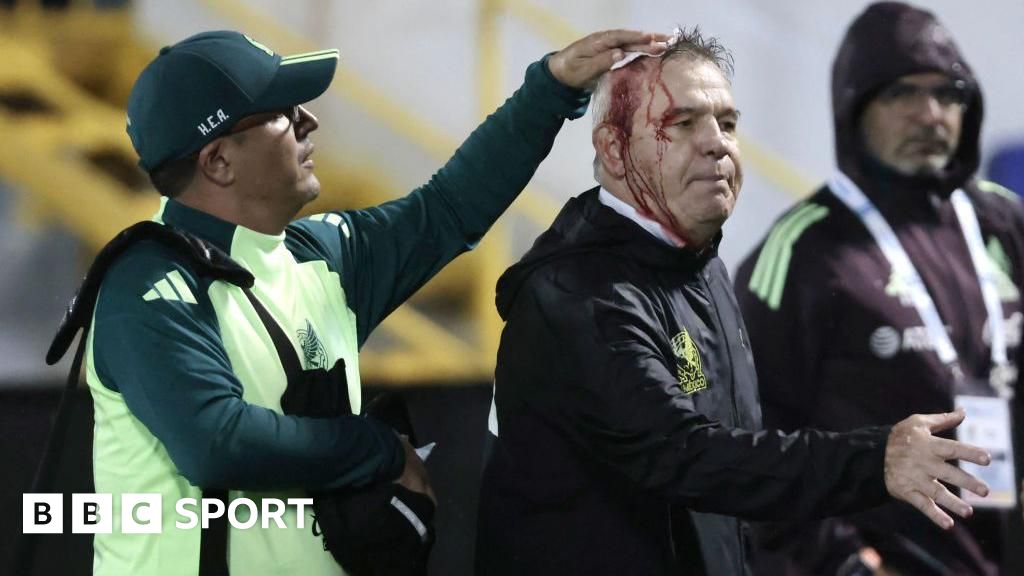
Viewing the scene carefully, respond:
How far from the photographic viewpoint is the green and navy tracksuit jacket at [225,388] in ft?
6.19

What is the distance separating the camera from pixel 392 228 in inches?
91.4

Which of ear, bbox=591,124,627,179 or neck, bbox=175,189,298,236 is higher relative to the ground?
ear, bbox=591,124,627,179

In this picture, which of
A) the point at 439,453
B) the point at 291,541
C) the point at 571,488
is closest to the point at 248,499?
the point at 291,541

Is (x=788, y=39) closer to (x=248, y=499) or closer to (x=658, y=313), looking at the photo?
(x=658, y=313)

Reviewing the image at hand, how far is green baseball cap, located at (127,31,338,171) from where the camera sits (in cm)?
205

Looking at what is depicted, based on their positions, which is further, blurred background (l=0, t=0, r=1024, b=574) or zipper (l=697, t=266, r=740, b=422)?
blurred background (l=0, t=0, r=1024, b=574)

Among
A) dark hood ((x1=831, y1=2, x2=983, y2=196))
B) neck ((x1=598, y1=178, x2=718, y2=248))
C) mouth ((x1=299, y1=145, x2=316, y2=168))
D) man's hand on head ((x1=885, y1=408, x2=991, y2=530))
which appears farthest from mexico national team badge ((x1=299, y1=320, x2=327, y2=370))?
dark hood ((x1=831, y1=2, x2=983, y2=196))

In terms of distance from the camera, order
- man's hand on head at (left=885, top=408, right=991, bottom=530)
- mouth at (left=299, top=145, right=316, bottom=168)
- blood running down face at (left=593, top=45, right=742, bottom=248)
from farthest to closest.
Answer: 1. mouth at (left=299, top=145, right=316, bottom=168)
2. blood running down face at (left=593, top=45, right=742, bottom=248)
3. man's hand on head at (left=885, top=408, right=991, bottom=530)

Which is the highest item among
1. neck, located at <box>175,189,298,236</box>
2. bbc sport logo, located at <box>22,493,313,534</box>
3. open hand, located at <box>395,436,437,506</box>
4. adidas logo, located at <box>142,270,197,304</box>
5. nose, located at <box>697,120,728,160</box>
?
Result: nose, located at <box>697,120,728,160</box>

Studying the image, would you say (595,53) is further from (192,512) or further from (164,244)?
(192,512)

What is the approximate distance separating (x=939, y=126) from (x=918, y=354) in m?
0.50

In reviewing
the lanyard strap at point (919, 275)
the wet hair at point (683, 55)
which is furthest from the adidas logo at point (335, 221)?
the lanyard strap at point (919, 275)

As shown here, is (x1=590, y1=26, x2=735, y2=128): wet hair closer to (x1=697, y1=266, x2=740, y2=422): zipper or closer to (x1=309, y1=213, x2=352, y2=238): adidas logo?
(x1=697, y1=266, x2=740, y2=422): zipper

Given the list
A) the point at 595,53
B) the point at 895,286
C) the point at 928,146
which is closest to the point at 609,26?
the point at 928,146
